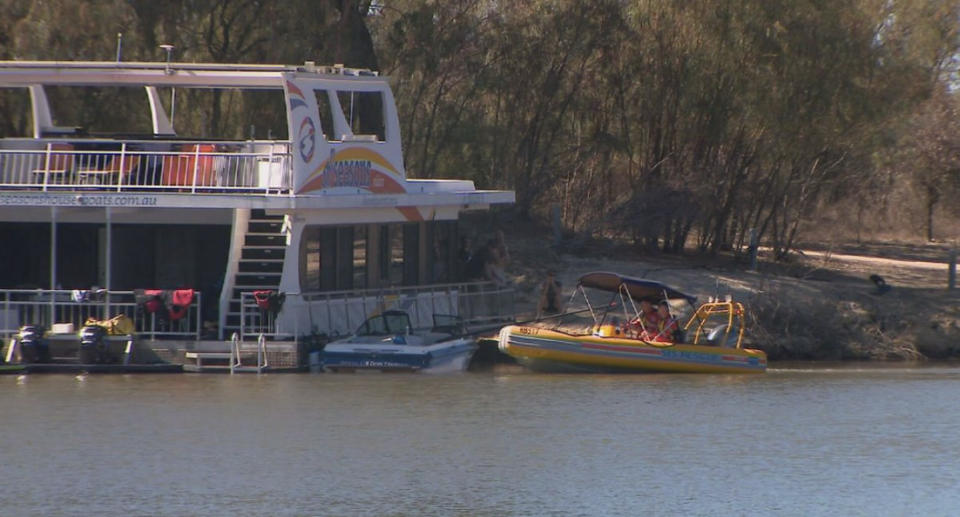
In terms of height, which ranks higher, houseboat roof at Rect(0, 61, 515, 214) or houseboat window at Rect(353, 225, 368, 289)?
houseboat roof at Rect(0, 61, 515, 214)

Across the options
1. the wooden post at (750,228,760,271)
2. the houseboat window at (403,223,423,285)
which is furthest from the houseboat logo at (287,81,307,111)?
the wooden post at (750,228,760,271)

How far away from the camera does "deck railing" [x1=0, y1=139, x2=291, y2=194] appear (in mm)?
23078

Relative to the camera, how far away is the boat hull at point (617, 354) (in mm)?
24203

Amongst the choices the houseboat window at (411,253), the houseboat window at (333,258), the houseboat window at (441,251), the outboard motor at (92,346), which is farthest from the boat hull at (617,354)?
the outboard motor at (92,346)

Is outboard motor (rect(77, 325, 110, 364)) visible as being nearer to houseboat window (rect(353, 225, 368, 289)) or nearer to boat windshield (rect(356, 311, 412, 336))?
boat windshield (rect(356, 311, 412, 336))

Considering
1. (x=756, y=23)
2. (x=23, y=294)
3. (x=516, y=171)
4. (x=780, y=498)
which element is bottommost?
(x=780, y=498)

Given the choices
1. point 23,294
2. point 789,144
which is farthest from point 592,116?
point 23,294

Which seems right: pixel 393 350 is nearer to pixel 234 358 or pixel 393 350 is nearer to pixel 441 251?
pixel 234 358

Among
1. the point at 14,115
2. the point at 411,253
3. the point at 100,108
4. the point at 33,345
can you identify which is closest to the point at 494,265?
the point at 411,253

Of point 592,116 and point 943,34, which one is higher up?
point 943,34

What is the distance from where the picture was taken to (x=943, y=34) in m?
45.1

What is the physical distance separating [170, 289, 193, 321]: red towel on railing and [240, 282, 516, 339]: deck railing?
0.81m

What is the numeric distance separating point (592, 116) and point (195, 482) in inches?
→ 819

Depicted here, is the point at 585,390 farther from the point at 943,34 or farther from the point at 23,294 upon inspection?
the point at 943,34
